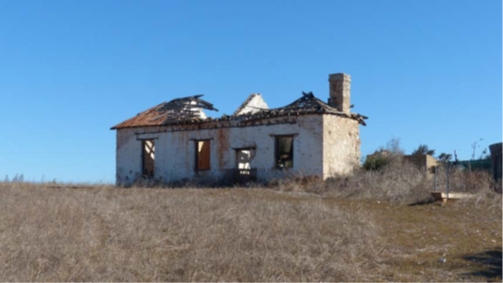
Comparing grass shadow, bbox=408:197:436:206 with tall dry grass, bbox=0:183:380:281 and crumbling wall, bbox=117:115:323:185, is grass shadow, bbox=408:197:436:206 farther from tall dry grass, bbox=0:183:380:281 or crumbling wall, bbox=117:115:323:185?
crumbling wall, bbox=117:115:323:185

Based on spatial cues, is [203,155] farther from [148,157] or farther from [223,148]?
[148,157]

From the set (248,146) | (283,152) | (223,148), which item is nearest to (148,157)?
(223,148)

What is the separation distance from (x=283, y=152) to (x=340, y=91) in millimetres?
4096

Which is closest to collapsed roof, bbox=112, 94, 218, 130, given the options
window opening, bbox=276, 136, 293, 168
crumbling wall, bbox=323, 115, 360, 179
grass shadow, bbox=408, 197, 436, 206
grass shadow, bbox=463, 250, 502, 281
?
window opening, bbox=276, 136, 293, 168

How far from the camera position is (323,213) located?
14133 millimetres

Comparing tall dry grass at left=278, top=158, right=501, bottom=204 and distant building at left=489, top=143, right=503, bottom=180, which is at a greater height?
distant building at left=489, top=143, right=503, bottom=180

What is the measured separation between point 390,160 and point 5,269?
1867 centimetres

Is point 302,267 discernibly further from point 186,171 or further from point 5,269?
point 186,171

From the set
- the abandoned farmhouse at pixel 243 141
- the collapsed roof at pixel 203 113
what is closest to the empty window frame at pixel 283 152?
the abandoned farmhouse at pixel 243 141

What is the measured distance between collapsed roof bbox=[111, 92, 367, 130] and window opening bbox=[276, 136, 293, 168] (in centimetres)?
132

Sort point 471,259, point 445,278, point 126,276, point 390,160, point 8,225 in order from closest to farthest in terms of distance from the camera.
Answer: point 126,276 → point 445,278 → point 471,259 → point 8,225 → point 390,160

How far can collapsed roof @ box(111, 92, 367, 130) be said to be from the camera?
993 inches

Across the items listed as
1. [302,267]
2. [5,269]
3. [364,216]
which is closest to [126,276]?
[5,269]

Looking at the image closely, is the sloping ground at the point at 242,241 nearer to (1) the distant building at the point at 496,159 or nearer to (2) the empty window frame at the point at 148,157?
(1) the distant building at the point at 496,159
